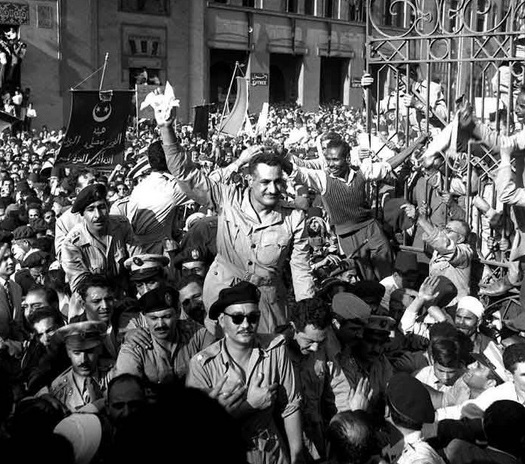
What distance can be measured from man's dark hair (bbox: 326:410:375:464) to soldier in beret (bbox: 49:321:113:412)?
1342 millimetres

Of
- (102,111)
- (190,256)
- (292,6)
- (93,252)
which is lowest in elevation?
(190,256)

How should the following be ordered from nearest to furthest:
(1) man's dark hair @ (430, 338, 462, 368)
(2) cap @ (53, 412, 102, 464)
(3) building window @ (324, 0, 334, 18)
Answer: (2) cap @ (53, 412, 102, 464) → (1) man's dark hair @ (430, 338, 462, 368) → (3) building window @ (324, 0, 334, 18)

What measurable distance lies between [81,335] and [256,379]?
3.86 feet

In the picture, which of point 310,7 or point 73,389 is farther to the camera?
point 310,7

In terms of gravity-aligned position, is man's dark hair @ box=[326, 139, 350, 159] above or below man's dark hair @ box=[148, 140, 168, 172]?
above

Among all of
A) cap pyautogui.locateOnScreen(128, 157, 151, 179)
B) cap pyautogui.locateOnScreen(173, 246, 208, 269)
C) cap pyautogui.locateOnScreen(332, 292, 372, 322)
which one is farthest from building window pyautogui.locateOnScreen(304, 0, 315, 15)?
cap pyautogui.locateOnScreen(332, 292, 372, 322)

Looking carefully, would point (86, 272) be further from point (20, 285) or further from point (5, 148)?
point (5, 148)

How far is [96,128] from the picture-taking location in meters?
10.4

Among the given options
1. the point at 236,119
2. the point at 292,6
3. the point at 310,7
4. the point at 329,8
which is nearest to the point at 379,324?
the point at 236,119

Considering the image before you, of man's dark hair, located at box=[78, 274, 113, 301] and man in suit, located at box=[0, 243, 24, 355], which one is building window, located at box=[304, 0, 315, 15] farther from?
man's dark hair, located at box=[78, 274, 113, 301]

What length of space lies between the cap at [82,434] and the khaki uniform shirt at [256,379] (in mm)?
622

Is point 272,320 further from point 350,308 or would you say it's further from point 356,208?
point 356,208

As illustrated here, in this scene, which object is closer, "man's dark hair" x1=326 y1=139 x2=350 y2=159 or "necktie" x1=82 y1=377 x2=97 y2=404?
"necktie" x1=82 y1=377 x2=97 y2=404

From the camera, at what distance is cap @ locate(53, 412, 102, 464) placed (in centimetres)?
Answer: 303
